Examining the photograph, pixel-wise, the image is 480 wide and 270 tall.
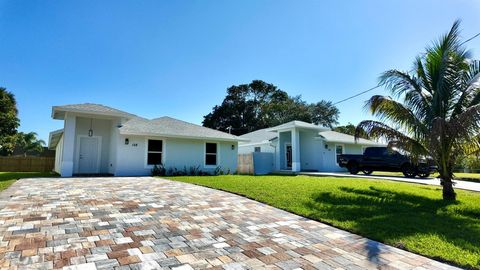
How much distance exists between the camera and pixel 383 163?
59.9 ft

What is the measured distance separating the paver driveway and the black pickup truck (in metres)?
14.4

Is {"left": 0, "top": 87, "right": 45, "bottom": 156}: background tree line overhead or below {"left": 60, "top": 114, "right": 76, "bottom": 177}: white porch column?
overhead

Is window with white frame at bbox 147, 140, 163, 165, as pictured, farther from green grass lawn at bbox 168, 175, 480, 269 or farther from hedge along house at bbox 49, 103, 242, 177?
green grass lawn at bbox 168, 175, 480, 269

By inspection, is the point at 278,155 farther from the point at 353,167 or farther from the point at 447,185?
the point at 447,185

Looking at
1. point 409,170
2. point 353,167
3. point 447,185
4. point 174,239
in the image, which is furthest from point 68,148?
point 409,170

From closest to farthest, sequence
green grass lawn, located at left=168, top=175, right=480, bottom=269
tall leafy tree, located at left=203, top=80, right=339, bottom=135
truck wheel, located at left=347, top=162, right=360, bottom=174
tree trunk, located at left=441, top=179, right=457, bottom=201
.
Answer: green grass lawn, located at left=168, top=175, right=480, bottom=269 → tree trunk, located at left=441, top=179, right=457, bottom=201 → truck wheel, located at left=347, top=162, right=360, bottom=174 → tall leafy tree, located at left=203, top=80, right=339, bottom=135

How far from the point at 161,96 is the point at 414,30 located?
15.9m

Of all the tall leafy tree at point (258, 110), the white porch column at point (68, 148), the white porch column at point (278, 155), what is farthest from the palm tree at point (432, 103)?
the tall leafy tree at point (258, 110)

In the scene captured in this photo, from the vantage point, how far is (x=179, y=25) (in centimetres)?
1252

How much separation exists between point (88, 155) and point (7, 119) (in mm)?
18529

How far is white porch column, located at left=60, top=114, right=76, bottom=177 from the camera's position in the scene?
13547 millimetres

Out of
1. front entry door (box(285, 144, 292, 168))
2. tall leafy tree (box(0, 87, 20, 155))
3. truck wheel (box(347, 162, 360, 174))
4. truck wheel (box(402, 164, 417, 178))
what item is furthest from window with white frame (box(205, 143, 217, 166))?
tall leafy tree (box(0, 87, 20, 155))

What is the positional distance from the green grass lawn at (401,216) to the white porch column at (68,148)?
9.31 m

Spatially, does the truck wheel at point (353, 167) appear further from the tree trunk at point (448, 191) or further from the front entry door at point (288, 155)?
the tree trunk at point (448, 191)
